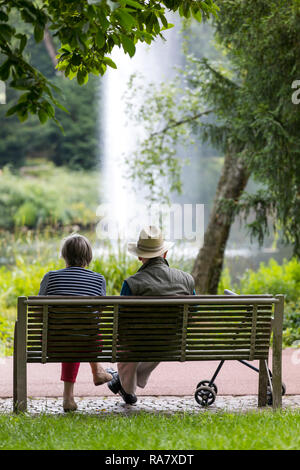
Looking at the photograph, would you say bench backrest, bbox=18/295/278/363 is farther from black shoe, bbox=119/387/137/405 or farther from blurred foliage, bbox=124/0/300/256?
blurred foliage, bbox=124/0/300/256

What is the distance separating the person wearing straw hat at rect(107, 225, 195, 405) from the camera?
168 inches

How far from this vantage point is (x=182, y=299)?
413cm

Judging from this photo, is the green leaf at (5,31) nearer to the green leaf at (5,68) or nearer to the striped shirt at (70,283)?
the green leaf at (5,68)

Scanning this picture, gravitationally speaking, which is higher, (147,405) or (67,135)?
(67,135)

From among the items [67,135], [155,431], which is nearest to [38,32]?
[155,431]

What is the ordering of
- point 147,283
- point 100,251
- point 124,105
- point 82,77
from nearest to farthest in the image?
point 82,77 → point 147,283 → point 100,251 → point 124,105

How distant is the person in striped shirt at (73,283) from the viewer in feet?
14.2

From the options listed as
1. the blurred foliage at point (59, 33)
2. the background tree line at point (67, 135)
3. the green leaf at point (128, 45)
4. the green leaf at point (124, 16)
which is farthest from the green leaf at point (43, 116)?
the background tree line at point (67, 135)

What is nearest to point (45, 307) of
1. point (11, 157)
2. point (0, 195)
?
point (0, 195)

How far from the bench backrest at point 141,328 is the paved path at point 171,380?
77cm

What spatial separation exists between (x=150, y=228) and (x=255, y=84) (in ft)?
13.6

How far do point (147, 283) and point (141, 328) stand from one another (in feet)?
0.95

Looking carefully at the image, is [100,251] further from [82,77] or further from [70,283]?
[82,77]

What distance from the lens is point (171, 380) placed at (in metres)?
5.39
